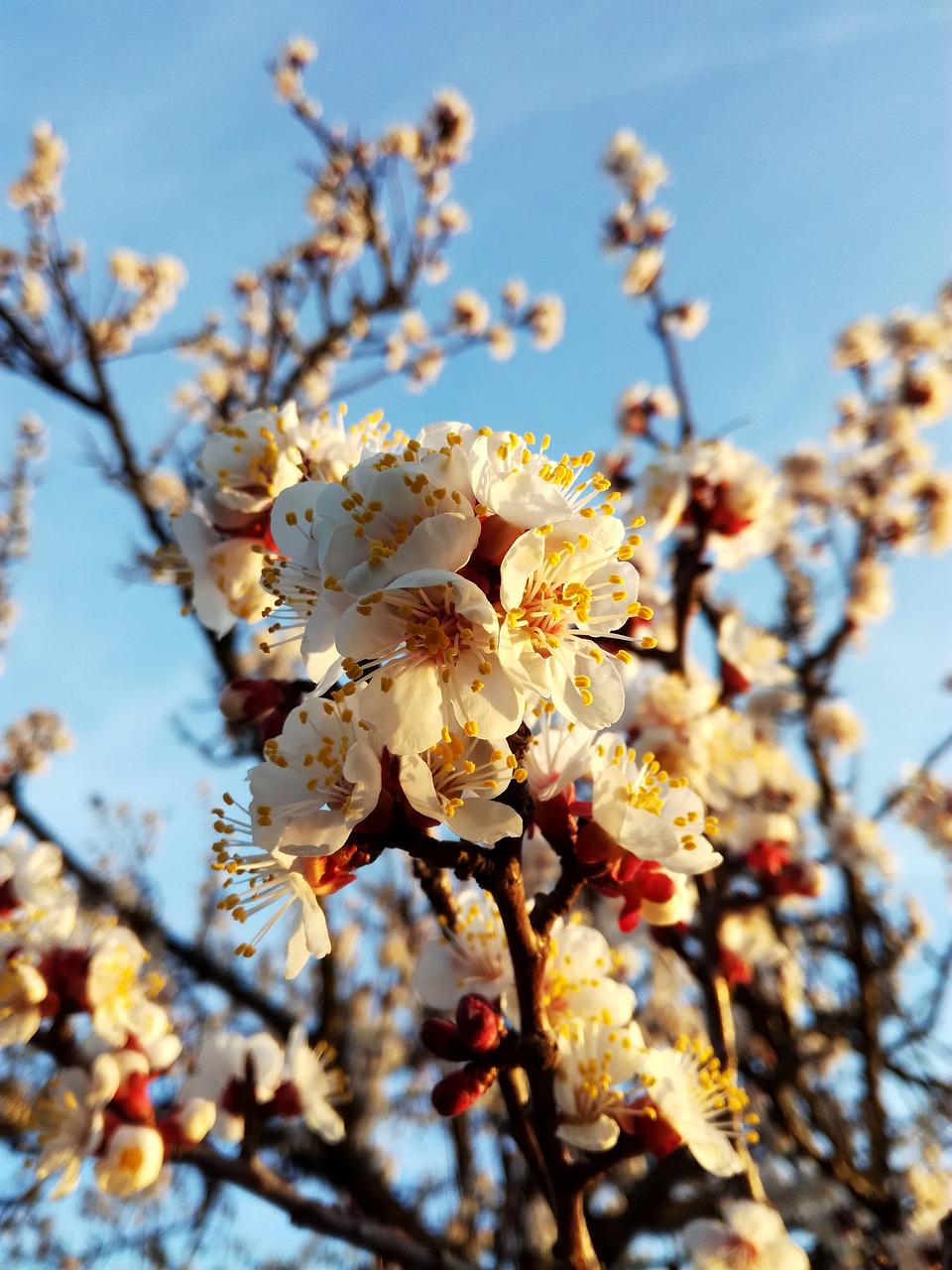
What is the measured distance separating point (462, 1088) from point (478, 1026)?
0.31 ft

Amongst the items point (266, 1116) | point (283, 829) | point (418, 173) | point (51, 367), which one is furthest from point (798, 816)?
point (418, 173)

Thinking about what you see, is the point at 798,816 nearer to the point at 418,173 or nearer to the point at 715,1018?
the point at 715,1018

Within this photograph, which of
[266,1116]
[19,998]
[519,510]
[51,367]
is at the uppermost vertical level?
[51,367]

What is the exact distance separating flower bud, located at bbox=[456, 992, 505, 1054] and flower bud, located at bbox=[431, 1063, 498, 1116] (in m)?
0.03

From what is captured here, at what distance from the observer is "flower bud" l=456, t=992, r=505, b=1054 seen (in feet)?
3.99

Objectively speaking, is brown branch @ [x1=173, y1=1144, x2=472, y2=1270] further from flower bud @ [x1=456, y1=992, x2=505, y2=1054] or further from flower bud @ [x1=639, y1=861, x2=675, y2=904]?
flower bud @ [x1=639, y1=861, x2=675, y2=904]

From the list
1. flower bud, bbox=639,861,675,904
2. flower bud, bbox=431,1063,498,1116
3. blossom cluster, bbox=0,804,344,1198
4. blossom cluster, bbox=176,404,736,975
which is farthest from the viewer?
blossom cluster, bbox=0,804,344,1198

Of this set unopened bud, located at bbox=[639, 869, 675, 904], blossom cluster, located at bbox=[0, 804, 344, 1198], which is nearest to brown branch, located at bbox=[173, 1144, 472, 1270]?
blossom cluster, located at bbox=[0, 804, 344, 1198]

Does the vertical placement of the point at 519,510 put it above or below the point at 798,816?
above

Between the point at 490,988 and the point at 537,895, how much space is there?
1.02 feet

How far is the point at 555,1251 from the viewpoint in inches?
50.3

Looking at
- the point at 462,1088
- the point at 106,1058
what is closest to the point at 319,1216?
the point at 106,1058

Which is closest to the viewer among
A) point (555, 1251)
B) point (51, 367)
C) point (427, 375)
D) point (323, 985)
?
point (555, 1251)

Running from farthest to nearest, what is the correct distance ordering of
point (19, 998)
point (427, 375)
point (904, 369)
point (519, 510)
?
1. point (427, 375)
2. point (904, 369)
3. point (19, 998)
4. point (519, 510)
